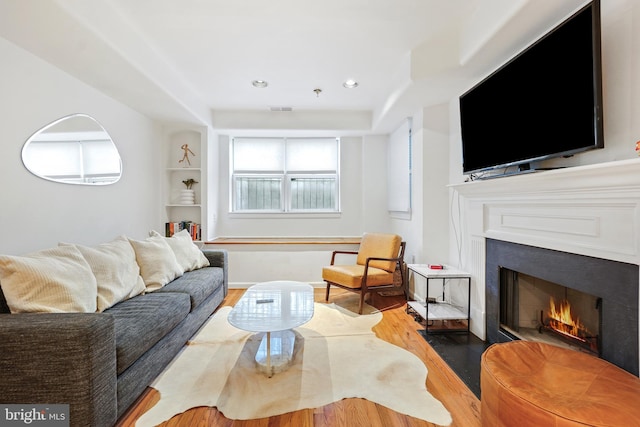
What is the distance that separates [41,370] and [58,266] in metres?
0.66

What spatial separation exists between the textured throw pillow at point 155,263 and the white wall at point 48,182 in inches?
20.6

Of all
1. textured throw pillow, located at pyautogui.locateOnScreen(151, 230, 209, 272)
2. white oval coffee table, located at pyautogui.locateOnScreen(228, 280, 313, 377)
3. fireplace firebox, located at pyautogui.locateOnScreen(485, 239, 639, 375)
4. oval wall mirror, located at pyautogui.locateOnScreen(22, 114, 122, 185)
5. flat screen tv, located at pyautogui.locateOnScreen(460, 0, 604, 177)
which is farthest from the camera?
textured throw pillow, located at pyautogui.locateOnScreen(151, 230, 209, 272)

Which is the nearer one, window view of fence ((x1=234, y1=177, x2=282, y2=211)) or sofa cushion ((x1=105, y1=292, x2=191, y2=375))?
sofa cushion ((x1=105, y1=292, x2=191, y2=375))

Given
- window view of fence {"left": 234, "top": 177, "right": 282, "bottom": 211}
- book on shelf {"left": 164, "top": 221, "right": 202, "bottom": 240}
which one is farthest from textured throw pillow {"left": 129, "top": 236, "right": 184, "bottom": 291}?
window view of fence {"left": 234, "top": 177, "right": 282, "bottom": 211}

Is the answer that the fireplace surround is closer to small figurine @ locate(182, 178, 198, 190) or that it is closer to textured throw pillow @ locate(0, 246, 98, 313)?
textured throw pillow @ locate(0, 246, 98, 313)

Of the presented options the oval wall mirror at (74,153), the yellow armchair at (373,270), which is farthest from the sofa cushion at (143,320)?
the yellow armchair at (373,270)

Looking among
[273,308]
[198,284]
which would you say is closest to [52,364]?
[273,308]

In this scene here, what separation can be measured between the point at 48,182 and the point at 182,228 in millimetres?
1905

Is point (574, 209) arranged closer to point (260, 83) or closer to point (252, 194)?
point (260, 83)

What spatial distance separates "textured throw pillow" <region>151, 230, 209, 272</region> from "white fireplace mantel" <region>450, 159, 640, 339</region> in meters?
2.83

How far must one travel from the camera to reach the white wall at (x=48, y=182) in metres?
2.00

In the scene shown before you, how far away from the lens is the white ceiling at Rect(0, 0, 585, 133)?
1863 mm

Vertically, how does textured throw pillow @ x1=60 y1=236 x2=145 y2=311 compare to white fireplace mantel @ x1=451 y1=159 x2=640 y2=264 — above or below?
below

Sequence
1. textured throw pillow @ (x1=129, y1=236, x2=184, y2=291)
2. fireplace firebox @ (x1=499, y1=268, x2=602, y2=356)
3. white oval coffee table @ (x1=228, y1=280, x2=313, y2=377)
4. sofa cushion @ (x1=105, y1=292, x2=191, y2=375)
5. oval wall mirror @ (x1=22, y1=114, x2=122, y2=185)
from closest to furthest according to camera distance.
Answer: sofa cushion @ (x1=105, y1=292, x2=191, y2=375)
fireplace firebox @ (x1=499, y1=268, x2=602, y2=356)
white oval coffee table @ (x1=228, y1=280, x2=313, y2=377)
oval wall mirror @ (x1=22, y1=114, x2=122, y2=185)
textured throw pillow @ (x1=129, y1=236, x2=184, y2=291)
